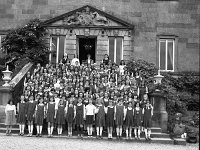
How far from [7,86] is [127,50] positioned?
9.93 metres

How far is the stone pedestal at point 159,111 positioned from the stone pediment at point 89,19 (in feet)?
27.3

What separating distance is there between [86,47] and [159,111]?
31.6 feet

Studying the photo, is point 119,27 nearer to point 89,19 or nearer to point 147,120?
point 89,19

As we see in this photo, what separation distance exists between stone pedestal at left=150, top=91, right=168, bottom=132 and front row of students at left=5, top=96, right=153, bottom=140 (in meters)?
1.24

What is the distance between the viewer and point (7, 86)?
16953mm

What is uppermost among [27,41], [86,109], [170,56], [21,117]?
[27,41]

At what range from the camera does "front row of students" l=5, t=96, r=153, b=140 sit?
1505 cm

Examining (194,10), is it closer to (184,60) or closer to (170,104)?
(184,60)

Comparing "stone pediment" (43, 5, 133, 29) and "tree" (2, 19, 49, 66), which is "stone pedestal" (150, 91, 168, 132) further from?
"tree" (2, 19, 49, 66)

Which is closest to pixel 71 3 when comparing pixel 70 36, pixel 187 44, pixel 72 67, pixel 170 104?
pixel 70 36

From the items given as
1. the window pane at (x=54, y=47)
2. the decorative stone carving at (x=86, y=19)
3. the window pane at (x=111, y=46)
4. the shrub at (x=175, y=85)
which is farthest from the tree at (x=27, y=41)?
the shrub at (x=175, y=85)

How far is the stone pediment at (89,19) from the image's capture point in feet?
78.4

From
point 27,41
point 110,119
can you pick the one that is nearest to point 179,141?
point 110,119

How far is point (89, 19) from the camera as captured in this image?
24.0 metres
